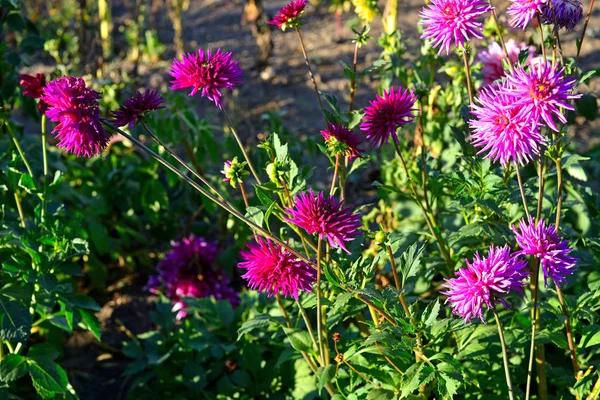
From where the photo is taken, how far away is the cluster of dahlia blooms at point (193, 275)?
2504 millimetres

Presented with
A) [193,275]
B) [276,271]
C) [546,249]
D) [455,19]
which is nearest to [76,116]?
[276,271]

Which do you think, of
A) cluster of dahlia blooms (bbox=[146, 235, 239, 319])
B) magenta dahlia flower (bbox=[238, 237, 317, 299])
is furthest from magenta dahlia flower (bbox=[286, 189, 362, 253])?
cluster of dahlia blooms (bbox=[146, 235, 239, 319])

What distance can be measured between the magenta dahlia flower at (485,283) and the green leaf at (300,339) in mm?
545

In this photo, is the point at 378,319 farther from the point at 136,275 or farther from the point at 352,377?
the point at 136,275

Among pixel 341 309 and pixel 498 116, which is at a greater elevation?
pixel 498 116

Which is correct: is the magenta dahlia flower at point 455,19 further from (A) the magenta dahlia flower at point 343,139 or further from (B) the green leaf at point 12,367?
(B) the green leaf at point 12,367

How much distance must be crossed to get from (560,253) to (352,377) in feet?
2.17

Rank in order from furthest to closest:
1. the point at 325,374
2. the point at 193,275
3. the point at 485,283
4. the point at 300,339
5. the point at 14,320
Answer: the point at 193,275 → the point at 14,320 → the point at 300,339 → the point at 325,374 → the point at 485,283

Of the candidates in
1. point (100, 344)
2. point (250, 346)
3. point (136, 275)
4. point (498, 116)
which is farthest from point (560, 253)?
point (136, 275)

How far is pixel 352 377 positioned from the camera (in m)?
1.75

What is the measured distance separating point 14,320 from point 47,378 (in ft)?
0.68

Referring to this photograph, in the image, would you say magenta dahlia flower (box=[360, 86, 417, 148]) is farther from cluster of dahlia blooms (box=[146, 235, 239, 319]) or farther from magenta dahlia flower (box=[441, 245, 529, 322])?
cluster of dahlia blooms (box=[146, 235, 239, 319])

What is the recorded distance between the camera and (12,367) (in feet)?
6.31

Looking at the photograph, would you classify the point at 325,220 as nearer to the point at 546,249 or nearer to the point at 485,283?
the point at 485,283
